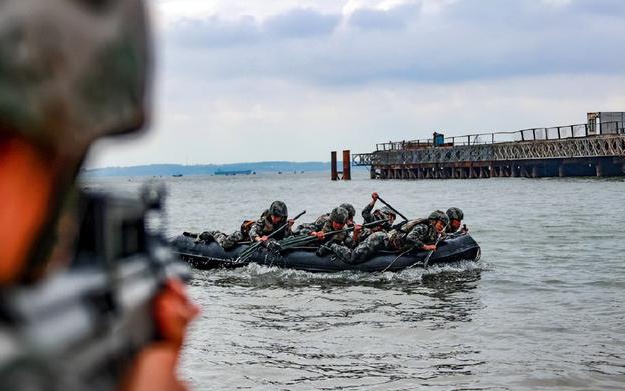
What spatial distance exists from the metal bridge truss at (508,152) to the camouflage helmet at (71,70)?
85.9 m

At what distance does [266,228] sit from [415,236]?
156 inches

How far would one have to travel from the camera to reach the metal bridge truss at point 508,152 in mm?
85562

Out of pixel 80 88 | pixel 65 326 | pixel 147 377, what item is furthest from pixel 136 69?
pixel 147 377

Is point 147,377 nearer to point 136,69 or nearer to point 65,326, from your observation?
point 65,326

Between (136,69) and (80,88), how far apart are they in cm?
10

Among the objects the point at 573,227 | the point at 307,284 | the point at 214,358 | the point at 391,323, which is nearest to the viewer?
the point at 214,358

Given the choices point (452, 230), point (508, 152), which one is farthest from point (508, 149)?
point (452, 230)

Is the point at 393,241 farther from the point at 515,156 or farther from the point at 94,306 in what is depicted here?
the point at 515,156

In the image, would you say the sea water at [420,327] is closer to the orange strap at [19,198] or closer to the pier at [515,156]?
the orange strap at [19,198]

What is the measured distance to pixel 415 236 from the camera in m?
21.0

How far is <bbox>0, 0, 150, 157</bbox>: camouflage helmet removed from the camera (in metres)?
0.93

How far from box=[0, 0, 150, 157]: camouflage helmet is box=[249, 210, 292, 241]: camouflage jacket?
852 inches

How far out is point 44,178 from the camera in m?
0.98

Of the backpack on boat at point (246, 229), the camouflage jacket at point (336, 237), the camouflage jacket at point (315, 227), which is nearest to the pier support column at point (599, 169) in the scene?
the backpack on boat at point (246, 229)
